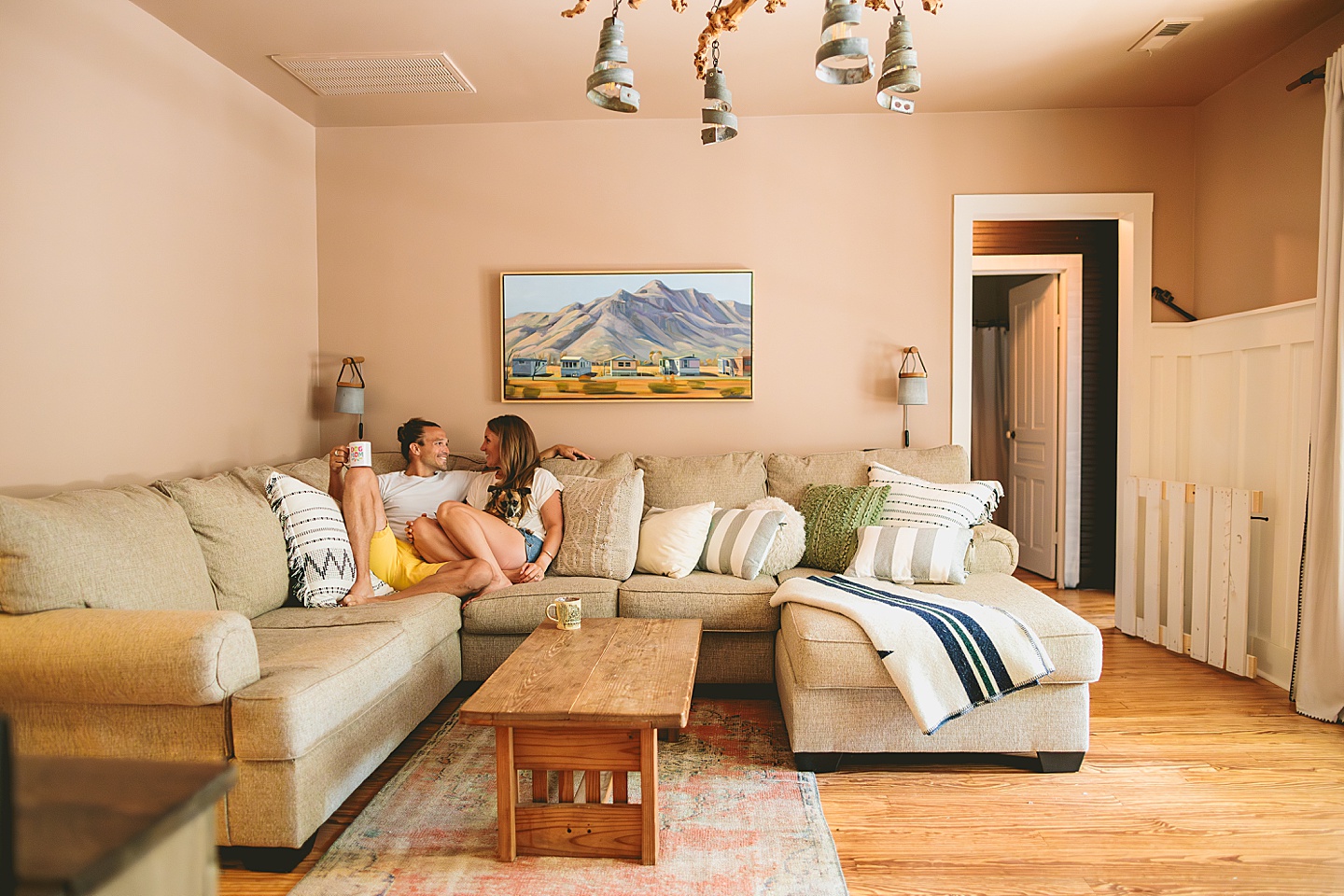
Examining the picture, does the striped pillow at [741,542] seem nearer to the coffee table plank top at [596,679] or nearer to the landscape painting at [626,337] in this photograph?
the coffee table plank top at [596,679]

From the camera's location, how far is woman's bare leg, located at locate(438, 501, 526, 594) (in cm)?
328

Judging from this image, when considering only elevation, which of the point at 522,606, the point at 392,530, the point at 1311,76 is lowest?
the point at 522,606

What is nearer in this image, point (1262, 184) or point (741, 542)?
point (741, 542)

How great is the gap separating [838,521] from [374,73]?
280 centimetres

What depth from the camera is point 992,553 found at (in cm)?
335

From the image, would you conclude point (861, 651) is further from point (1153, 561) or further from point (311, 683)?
point (1153, 561)

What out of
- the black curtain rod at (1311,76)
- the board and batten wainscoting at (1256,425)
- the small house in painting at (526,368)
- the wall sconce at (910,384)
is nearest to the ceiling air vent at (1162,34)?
the black curtain rod at (1311,76)

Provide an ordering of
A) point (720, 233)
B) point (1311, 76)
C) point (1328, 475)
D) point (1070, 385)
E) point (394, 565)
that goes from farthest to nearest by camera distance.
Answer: point (1070, 385)
point (720, 233)
point (394, 565)
point (1311, 76)
point (1328, 475)

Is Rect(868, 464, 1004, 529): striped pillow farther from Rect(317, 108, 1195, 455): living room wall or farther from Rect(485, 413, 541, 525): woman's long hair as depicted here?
Rect(485, 413, 541, 525): woman's long hair

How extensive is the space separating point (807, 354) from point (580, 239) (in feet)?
4.34

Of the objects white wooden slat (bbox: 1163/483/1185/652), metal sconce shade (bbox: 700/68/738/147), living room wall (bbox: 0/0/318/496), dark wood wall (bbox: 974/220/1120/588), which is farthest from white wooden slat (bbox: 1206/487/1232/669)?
living room wall (bbox: 0/0/318/496)

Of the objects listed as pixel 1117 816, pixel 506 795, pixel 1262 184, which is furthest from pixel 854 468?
pixel 506 795

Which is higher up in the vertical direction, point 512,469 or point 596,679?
point 512,469

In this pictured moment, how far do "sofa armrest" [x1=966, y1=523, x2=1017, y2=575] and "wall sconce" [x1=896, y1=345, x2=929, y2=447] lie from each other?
850mm
